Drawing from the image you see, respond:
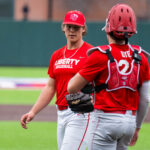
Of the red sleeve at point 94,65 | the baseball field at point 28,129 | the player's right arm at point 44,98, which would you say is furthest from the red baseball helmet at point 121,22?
the baseball field at point 28,129

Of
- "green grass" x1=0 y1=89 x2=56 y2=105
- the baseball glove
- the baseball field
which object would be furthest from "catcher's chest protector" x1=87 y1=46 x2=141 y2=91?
"green grass" x1=0 y1=89 x2=56 y2=105

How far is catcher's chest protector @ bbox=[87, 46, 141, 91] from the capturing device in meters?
3.91

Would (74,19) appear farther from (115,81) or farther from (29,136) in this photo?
(29,136)

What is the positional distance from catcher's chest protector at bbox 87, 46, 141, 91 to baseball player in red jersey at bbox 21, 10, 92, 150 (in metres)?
1.16

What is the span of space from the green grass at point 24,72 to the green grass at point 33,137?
10.7 metres

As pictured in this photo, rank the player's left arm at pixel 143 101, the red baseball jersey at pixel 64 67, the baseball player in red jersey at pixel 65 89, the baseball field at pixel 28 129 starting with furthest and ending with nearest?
the baseball field at pixel 28 129 → the red baseball jersey at pixel 64 67 → the baseball player in red jersey at pixel 65 89 → the player's left arm at pixel 143 101

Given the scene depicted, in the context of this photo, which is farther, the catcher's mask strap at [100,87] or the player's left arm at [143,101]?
the player's left arm at [143,101]

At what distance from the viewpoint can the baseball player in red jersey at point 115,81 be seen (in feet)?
12.9

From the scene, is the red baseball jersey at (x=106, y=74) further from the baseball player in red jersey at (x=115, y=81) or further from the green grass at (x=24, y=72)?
the green grass at (x=24, y=72)

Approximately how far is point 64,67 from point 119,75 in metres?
1.58

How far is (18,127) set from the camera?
1012cm

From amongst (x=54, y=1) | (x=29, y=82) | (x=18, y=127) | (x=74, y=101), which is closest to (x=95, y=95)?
(x=74, y=101)

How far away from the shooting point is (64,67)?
545 cm

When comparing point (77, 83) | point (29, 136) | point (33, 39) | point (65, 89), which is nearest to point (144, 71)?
point (77, 83)
